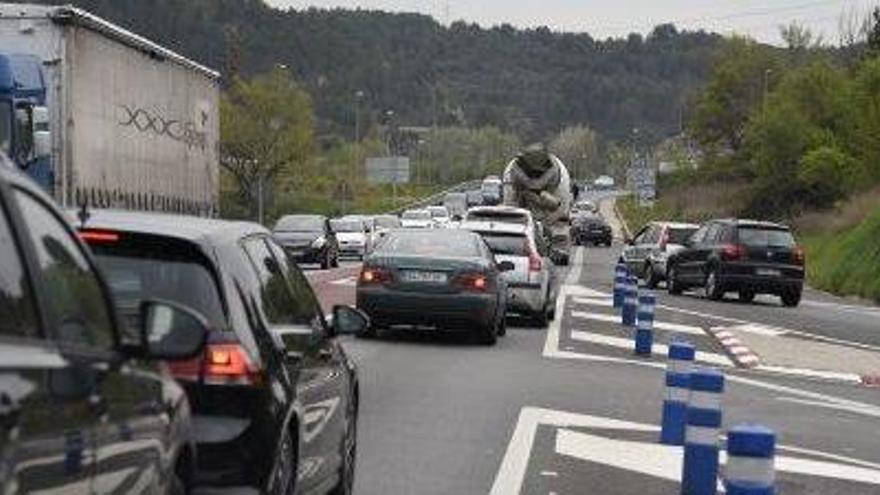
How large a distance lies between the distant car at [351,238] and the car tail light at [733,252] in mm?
21954

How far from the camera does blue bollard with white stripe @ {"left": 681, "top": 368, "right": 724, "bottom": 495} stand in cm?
932

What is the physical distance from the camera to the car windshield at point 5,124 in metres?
18.2

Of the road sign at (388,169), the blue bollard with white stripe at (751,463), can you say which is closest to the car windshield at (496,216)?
the blue bollard with white stripe at (751,463)

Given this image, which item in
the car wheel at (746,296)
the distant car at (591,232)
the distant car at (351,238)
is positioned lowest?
the distant car at (591,232)

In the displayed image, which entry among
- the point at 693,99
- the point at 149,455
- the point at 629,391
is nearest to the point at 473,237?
the point at 629,391

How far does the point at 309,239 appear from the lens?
4331 centimetres

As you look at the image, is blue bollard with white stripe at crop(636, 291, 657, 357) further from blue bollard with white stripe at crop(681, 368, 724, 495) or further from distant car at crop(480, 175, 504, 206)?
distant car at crop(480, 175, 504, 206)

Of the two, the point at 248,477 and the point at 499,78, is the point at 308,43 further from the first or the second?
the point at 248,477

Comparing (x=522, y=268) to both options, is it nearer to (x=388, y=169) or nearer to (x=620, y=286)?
(x=620, y=286)

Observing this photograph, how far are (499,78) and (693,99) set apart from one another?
87.3m

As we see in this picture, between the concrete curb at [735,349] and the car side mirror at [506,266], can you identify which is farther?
the car side mirror at [506,266]

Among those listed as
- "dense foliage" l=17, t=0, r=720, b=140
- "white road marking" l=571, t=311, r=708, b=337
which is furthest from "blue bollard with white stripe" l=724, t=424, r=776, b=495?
"dense foliage" l=17, t=0, r=720, b=140

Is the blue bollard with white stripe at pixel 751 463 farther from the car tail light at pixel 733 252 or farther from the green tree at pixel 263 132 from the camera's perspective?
the green tree at pixel 263 132

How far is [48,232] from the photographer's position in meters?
4.59
